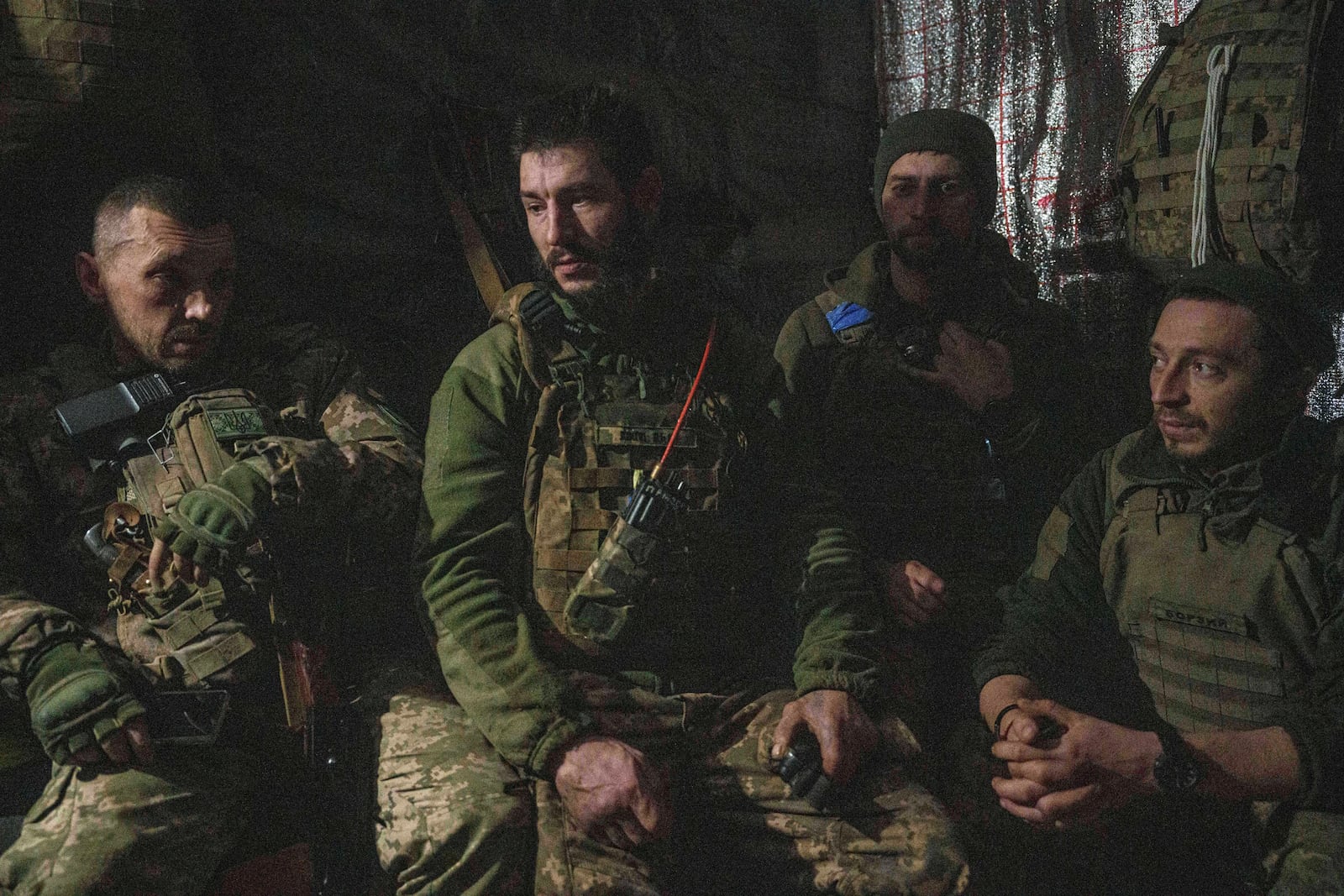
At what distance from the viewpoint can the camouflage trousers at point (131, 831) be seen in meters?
2.66

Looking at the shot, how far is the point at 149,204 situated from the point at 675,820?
6.74 feet

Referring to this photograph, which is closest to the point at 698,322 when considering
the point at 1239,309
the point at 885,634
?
the point at 885,634

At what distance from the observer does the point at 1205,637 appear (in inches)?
114

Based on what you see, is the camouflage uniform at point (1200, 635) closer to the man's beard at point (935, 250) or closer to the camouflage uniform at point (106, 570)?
the man's beard at point (935, 250)

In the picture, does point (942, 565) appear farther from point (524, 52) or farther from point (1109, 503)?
point (524, 52)

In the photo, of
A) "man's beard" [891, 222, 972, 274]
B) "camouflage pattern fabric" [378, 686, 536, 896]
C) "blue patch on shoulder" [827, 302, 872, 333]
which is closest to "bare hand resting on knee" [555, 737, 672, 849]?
"camouflage pattern fabric" [378, 686, 536, 896]

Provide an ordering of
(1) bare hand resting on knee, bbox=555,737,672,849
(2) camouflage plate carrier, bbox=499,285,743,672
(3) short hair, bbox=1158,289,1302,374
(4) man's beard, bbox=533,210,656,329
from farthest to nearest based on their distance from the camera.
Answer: (4) man's beard, bbox=533,210,656,329 → (2) camouflage plate carrier, bbox=499,285,743,672 → (3) short hair, bbox=1158,289,1302,374 → (1) bare hand resting on knee, bbox=555,737,672,849

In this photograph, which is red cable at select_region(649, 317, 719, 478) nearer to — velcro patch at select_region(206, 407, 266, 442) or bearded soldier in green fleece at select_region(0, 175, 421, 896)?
bearded soldier in green fleece at select_region(0, 175, 421, 896)

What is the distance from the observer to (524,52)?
4.31 meters

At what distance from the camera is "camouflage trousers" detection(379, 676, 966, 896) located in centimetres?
269

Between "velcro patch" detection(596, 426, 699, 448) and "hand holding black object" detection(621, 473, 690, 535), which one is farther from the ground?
"velcro patch" detection(596, 426, 699, 448)

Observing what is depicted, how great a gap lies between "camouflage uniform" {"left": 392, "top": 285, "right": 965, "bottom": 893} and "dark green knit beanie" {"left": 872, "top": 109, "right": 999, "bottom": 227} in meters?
1.10

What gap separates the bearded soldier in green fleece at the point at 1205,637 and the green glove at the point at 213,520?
6.00 feet

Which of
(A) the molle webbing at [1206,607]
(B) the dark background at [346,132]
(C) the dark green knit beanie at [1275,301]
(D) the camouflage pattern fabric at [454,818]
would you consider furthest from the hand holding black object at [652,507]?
(C) the dark green knit beanie at [1275,301]
